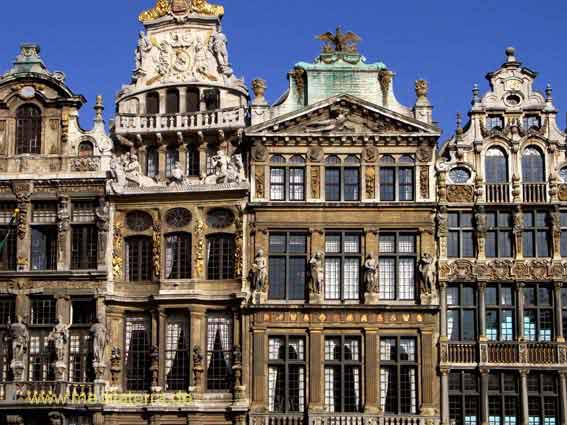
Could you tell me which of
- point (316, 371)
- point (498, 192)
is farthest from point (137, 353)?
point (498, 192)

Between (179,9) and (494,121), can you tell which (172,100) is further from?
(494,121)

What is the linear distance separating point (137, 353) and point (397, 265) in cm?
1034

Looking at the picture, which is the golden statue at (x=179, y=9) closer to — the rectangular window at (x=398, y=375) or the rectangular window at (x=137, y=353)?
the rectangular window at (x=137, y=353)

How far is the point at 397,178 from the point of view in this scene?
4388cm

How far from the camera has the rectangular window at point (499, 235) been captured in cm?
4325

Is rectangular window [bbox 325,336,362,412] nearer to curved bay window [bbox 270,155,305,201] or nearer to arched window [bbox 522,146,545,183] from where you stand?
curved bay window [bbox 270,155,305,201]

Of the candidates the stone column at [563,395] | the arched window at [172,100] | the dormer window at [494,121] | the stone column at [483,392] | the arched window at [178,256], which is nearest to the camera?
the stone column at [563,395]

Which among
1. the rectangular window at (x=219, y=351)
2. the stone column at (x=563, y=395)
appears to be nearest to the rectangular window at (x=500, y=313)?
the stone column at (x=563, y=395)

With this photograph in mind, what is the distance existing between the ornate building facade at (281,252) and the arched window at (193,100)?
0.08 metres

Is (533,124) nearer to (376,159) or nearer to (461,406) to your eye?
(376,159)

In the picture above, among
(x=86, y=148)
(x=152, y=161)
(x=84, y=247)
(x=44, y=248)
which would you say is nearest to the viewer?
(x=84, y=247)

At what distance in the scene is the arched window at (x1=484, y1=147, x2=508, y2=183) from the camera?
43938 mm

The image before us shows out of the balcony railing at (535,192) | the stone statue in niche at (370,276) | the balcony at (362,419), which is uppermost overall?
the balcony railing at (535,192)

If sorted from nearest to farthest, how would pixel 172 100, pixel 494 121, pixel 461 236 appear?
1. pixel 461 236
2. pixel 494 121
3. pixel 172 100
